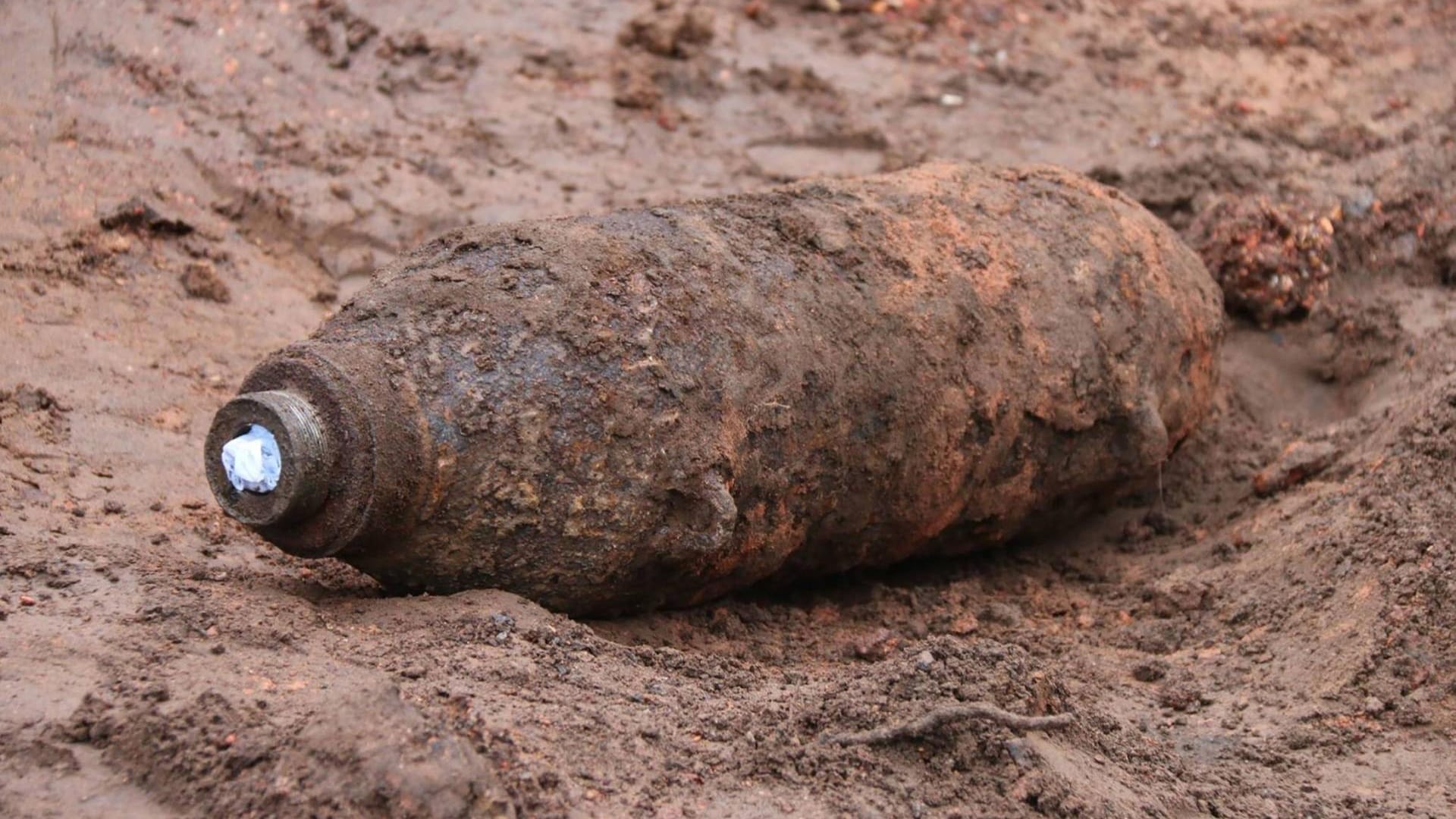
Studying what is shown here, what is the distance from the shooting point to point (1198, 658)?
11.8 feet

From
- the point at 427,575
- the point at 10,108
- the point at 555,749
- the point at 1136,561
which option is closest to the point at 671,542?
the point at 427,575

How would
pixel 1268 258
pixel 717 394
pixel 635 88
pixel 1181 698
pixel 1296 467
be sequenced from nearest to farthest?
pixel 717 394 → pixel 1181 698 → pixel 1296 467 → pixel 1268 258 → pixel 635 88

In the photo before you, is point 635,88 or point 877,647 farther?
point 635,88

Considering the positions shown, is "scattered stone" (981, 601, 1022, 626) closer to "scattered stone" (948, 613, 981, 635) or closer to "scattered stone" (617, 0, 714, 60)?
"scattered stone" (948, 613, 981, 635)

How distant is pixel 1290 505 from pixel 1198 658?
0.75 m

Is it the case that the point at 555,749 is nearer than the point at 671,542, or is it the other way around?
the point at 555,749

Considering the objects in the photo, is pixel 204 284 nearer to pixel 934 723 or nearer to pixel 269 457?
pixel 269 457

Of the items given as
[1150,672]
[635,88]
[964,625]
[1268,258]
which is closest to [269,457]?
[964,625]

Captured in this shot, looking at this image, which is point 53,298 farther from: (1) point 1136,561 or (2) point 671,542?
(1) point 1136,561

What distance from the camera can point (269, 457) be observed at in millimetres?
2916

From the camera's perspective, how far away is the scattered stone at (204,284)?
4.48m

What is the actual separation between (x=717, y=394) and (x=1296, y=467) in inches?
75.3

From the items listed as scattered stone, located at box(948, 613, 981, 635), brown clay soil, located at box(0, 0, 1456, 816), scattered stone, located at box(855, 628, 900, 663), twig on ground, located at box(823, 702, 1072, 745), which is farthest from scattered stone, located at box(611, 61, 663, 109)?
twig on ground, located at box(823, 702, 1072, 745)

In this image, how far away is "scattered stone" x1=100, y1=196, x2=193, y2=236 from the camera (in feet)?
14.8
